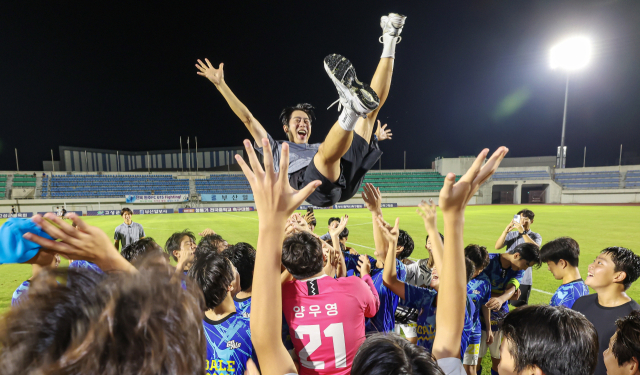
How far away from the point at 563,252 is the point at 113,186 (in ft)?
157

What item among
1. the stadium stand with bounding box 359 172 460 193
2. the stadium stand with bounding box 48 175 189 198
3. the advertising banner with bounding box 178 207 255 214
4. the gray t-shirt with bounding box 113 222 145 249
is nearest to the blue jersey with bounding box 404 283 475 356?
the gray t-shirt with bounding box 113 222 145 249

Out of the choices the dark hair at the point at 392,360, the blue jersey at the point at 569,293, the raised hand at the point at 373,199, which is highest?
the raised hand at the point at 373,199

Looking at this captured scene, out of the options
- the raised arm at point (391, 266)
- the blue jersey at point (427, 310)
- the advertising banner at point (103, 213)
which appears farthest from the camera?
the advertising banner at point (103, 213)

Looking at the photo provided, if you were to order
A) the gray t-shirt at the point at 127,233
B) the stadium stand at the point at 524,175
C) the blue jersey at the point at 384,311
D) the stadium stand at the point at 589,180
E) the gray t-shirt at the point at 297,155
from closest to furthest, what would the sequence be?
the blue jersey at the point at 384,311
the gray t-shirt at the point at 297,155
the gray t-shirt at the point at 127,233
the stadium stand at the point at 589,180
the stadium stand at the point at 524,175

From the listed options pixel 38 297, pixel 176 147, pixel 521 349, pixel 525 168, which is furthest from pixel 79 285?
pixel 176 147

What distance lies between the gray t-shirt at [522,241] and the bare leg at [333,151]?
4.30m

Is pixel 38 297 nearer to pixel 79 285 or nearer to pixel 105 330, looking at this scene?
pixel 79 285

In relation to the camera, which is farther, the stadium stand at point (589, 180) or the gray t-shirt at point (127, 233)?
the stadium stand at point (589, 180)

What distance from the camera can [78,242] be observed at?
101 cm

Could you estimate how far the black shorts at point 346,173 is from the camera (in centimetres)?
277

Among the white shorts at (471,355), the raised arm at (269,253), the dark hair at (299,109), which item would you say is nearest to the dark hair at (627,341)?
the white shorts at (471,355)

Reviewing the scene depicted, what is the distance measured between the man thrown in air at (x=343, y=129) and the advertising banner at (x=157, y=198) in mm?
39041

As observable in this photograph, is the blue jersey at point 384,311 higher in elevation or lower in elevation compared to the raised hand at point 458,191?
lower

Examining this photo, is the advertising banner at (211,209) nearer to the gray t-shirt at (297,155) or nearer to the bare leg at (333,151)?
the gray t-shirt at (297,155)
